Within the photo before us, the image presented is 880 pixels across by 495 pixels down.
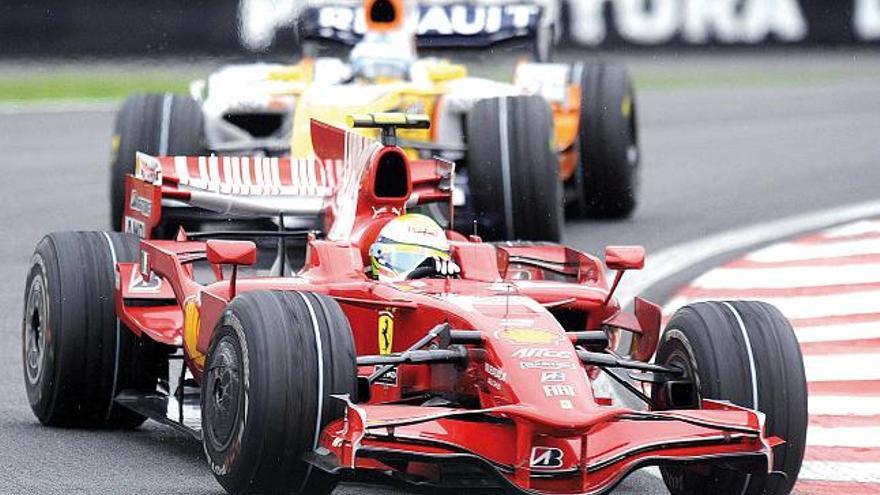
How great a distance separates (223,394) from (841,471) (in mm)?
2299

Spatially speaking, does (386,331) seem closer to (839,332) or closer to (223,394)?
(223,394)

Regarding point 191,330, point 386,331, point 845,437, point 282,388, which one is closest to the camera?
point 282,388

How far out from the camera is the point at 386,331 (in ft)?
24.0

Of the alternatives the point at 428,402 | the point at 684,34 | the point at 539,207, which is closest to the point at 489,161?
the point at 539,207

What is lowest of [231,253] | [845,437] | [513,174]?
[845,437]

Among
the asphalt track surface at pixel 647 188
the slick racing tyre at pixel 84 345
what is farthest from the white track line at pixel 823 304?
the slick racing tyre at pixel 84 345

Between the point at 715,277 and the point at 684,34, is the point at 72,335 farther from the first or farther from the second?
the point at 684,34

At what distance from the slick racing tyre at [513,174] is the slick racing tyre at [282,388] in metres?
5.81

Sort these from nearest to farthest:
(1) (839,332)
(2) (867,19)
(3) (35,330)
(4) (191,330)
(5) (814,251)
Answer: (4) (191,330), (3) (35,330), (1) (839,332), (5) (814,251), (2) (867,19)

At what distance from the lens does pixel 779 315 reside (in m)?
6.98

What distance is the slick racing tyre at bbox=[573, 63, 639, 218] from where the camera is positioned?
1479 centimetres

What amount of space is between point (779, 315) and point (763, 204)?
31.1 feet

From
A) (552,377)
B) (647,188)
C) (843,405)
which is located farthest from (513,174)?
(552,377)

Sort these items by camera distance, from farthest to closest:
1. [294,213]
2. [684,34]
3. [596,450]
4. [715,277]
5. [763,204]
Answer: [684,34] → [763,204] → [715,277] → [294,213] → [596,450]
